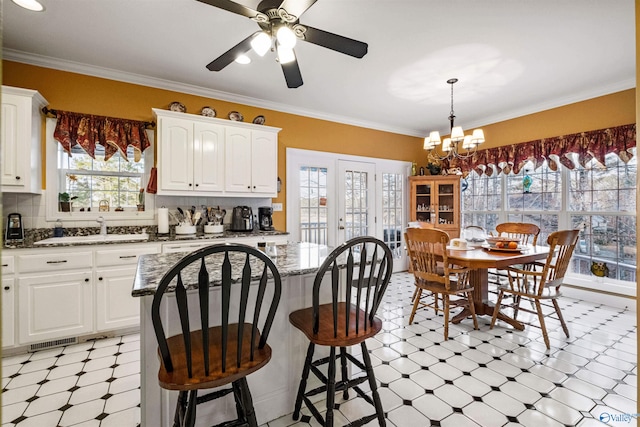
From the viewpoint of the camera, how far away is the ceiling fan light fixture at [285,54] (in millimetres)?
2064

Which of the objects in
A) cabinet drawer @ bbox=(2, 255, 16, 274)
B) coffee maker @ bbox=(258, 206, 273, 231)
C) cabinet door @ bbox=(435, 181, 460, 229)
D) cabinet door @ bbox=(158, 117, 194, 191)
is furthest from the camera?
cabinet door @ bbox=(435, 181, 460, 229)

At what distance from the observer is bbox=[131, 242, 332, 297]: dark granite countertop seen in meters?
1.56

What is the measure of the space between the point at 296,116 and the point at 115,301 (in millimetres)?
3126

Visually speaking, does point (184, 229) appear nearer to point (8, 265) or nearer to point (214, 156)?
Answer: point (214, 156)

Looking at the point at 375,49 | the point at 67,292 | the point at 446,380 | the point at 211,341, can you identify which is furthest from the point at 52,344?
the point at 375,49

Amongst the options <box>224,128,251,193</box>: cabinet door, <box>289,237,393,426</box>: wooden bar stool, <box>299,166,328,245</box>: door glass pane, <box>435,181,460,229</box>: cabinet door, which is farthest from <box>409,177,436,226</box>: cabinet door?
<box>289,237,393,426</box>: wooden bar stool

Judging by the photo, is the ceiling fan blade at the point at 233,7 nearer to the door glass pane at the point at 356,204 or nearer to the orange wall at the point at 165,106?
the orange wall at the point at 165,106

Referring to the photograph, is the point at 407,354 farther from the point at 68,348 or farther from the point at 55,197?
the point at 55,197

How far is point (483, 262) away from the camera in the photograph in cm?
269

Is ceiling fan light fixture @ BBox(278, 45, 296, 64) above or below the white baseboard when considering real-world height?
above

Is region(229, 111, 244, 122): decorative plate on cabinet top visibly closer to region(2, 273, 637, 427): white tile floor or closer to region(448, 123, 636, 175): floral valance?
region(2, 273, 637, 427): white tile floor

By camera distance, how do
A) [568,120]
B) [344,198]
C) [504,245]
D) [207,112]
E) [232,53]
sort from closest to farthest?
[232,53], [504,245], [207,112], [568,120], [344,198]

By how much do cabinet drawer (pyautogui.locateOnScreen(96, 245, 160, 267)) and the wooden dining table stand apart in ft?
9.53

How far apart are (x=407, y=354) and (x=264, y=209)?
237 cm
